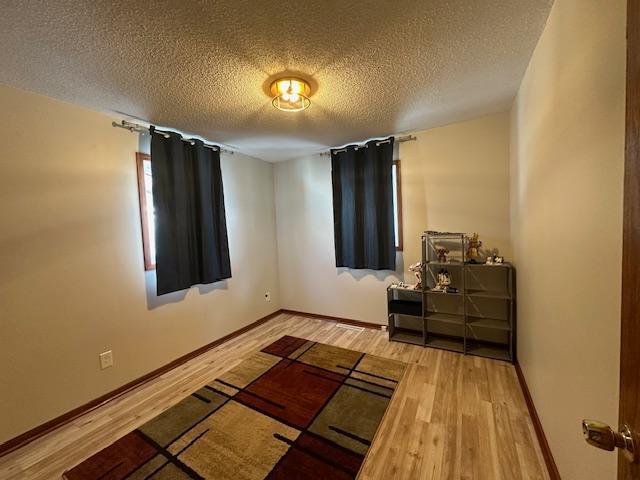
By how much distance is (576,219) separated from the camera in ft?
3.44

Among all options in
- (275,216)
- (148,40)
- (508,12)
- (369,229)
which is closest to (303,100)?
(148,40)

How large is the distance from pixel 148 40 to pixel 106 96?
81 centimetres

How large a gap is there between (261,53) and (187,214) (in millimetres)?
1727

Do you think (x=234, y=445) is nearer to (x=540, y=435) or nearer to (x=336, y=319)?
(x=540, y=435)

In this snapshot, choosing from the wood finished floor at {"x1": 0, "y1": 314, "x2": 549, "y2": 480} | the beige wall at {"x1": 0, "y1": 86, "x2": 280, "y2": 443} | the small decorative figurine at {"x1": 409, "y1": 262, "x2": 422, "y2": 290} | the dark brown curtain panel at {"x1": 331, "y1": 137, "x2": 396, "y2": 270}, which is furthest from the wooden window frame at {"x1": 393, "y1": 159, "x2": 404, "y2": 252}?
the beige wall at {"x1": 0, "y1": 86, "x2": 280, "y2": 443}

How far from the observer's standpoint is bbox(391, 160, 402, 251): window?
300 cm

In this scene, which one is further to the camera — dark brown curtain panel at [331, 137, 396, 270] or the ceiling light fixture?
dark brown curtain panel at [331, 137, 396, 270]

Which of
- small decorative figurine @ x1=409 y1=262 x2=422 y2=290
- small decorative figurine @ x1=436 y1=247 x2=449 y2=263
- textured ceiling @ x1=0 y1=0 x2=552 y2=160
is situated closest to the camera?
textured ceiling @ x1=0 y1=0 x2=552 y2=160

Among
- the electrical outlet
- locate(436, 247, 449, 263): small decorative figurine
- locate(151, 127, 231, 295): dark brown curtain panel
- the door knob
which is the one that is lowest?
the electrical outlet

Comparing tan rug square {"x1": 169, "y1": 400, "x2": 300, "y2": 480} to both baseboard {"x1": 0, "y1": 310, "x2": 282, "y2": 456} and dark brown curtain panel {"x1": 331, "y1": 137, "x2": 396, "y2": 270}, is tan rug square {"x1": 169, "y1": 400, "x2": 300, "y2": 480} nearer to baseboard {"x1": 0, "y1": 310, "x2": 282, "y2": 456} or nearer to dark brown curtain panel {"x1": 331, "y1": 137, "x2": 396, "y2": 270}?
baseboard {"x1": 0, "y1": 310, "x2": 282, "y2": 456}

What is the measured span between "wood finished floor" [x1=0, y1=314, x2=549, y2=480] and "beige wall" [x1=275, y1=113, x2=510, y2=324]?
0.97 metres

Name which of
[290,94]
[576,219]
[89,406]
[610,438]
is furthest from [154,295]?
[576,219]

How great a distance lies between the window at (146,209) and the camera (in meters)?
2.34

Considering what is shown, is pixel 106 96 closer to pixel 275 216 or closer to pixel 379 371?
pixel 275 216
